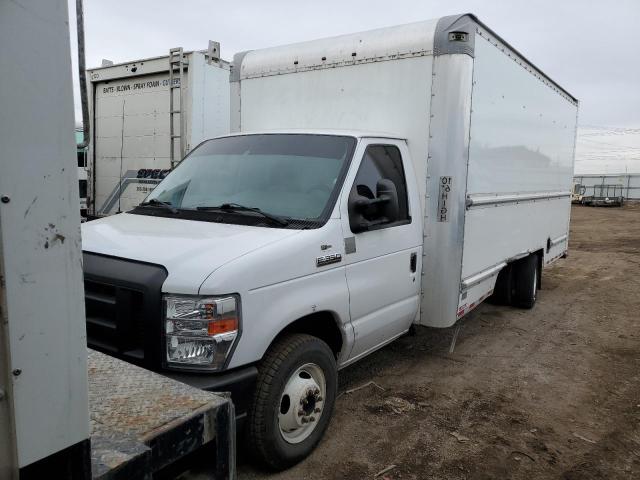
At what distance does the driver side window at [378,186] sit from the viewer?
3807mm

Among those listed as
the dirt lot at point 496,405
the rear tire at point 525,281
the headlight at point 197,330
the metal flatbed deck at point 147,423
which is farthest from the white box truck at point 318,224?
the rear tire at point 525,281

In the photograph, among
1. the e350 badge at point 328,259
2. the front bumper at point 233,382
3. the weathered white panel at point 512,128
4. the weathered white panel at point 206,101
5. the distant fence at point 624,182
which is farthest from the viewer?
the distant fence at point 624,182

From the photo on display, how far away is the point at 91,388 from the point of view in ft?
6.87

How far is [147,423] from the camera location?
73.4 inches

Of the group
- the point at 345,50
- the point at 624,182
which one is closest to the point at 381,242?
the point at 345,50

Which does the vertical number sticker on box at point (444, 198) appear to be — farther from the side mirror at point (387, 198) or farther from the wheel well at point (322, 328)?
the wheel well at point (322, 328)

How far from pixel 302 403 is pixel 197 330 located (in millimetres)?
971

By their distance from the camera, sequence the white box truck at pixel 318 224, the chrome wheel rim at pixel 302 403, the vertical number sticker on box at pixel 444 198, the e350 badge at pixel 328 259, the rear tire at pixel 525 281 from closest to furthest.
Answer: the white box truck at pixel 318 224, the chrome wheel rim at pixel 302 403, the e350 badge at pixel 328 259, the vertical number sticker on box at pixel 444 198, the rear tire at pixel 525 281

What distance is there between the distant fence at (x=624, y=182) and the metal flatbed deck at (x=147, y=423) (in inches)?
2388

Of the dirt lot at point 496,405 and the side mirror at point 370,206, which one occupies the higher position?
the side mirror at point 370,206

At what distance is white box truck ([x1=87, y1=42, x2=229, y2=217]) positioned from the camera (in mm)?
9070

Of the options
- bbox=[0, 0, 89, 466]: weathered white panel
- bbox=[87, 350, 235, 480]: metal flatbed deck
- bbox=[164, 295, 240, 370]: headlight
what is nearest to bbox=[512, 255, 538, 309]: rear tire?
bbox=[164, 295, 240, 370]: headlight

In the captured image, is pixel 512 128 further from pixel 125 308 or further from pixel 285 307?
pixel 125 308

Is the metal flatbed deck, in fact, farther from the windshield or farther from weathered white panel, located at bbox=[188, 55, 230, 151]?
weathered white panel, located at bbox=[188, 55, 230, 151]
